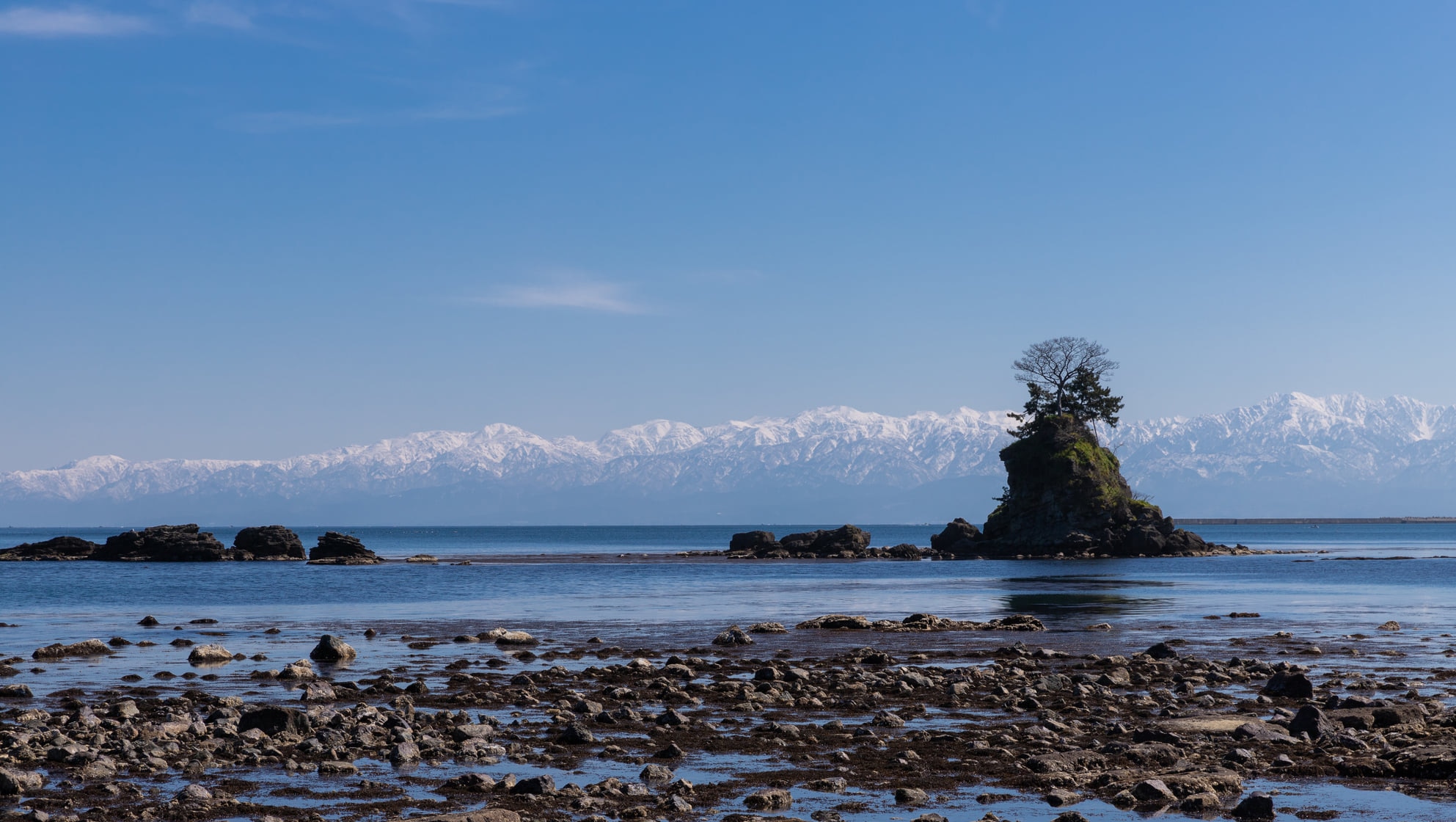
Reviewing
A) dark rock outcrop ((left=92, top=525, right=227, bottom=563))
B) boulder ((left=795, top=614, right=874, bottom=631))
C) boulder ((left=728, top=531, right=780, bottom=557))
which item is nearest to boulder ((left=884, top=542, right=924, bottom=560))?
boulder ((left=728, top=531, right=780, bottom=557))

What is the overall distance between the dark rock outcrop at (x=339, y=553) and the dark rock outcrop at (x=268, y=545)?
7.29 metres

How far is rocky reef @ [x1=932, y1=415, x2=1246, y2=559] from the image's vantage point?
149m

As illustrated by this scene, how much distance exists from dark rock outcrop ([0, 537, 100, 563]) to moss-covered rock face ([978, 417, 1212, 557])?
113 m

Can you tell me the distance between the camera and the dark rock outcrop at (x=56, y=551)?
508 ft

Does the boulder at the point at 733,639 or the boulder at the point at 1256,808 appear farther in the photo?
the boulder at the point at 733,639

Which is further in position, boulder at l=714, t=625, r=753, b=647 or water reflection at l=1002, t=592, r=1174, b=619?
water reflection at l=1002, t=592, r=1174, b=619

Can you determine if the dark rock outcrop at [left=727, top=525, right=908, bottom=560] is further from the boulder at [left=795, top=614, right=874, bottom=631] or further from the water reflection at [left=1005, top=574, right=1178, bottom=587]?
the boulder at [left=795, top=614, right=874, bottom=631]

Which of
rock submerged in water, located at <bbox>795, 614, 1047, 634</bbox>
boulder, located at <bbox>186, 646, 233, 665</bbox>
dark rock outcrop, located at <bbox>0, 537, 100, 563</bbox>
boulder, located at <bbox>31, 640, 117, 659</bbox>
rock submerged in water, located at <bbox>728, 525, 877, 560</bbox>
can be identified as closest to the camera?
boulder, located at <bbox>186, 646, 233, 665</bbox>

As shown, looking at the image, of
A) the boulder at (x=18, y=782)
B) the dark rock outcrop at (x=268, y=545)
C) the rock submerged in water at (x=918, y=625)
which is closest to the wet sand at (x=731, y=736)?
the boulder at (x=18, y=782)

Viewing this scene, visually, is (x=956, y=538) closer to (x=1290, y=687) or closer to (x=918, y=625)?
(x=918, y=625)

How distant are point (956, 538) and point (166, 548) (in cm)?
9953

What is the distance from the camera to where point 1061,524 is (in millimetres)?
150625

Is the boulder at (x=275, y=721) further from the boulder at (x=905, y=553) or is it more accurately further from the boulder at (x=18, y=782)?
the boulder at (x=905, y=553)

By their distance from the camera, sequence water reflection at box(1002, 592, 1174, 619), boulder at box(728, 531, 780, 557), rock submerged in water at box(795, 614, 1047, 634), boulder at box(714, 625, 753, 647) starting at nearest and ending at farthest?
boulder at box(714, 625, 753, 647) < rock submerged in water at box(795, 614, 1047, 634) < water reflection at box(1002, 592, 1174, 619) < boulder at box(728, 531, 780, 557)
